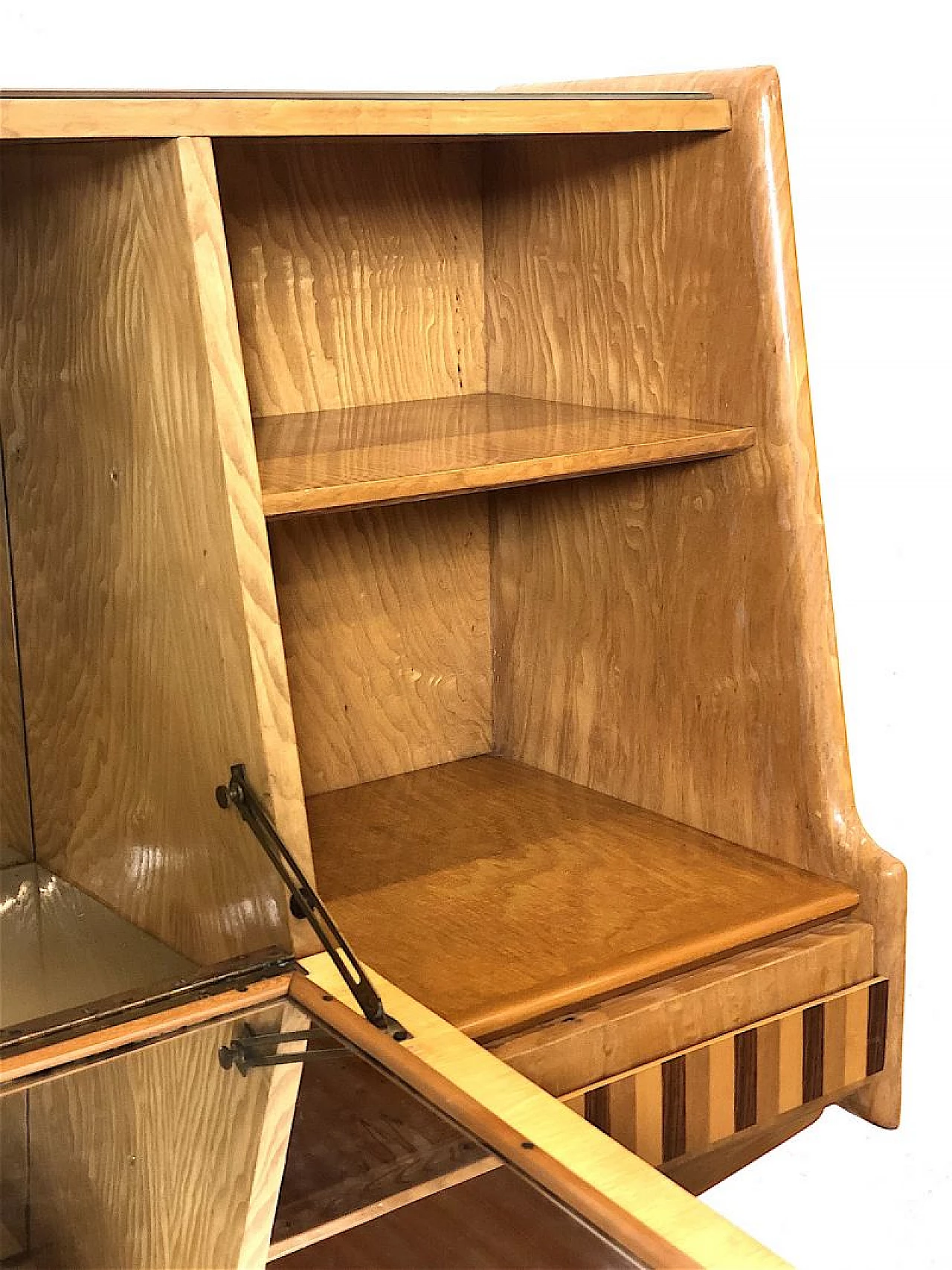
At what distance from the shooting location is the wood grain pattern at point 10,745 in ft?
5.62

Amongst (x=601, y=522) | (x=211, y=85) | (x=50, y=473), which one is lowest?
(x=601, y=522)

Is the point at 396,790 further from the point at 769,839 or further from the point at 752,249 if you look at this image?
the point at 752,249

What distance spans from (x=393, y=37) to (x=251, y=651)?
1.02 m

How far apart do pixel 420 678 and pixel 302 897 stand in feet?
2.56

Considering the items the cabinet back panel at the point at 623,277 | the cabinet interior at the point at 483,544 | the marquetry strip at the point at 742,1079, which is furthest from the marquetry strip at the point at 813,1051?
the cabinet back panel at the point at 623,277

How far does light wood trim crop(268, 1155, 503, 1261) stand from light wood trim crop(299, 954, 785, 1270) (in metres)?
0.02

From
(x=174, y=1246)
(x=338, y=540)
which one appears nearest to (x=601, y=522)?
(x=338, y=540)

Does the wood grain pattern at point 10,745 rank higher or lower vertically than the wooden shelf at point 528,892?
higher

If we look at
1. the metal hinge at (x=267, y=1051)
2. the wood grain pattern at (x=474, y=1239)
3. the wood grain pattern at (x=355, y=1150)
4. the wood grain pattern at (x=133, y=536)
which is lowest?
the wood grain pattern at (x=474, y=1239)

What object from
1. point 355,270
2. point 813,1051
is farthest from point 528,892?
point 355,270

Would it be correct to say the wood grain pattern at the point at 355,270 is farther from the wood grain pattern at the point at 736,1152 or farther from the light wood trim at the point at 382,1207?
the light wood trim at the point at 382,1207

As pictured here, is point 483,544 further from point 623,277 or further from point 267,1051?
point 267,1051

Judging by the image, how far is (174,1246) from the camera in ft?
3.51

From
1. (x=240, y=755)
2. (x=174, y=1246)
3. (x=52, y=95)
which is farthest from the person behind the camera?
(x=240, y=755)
